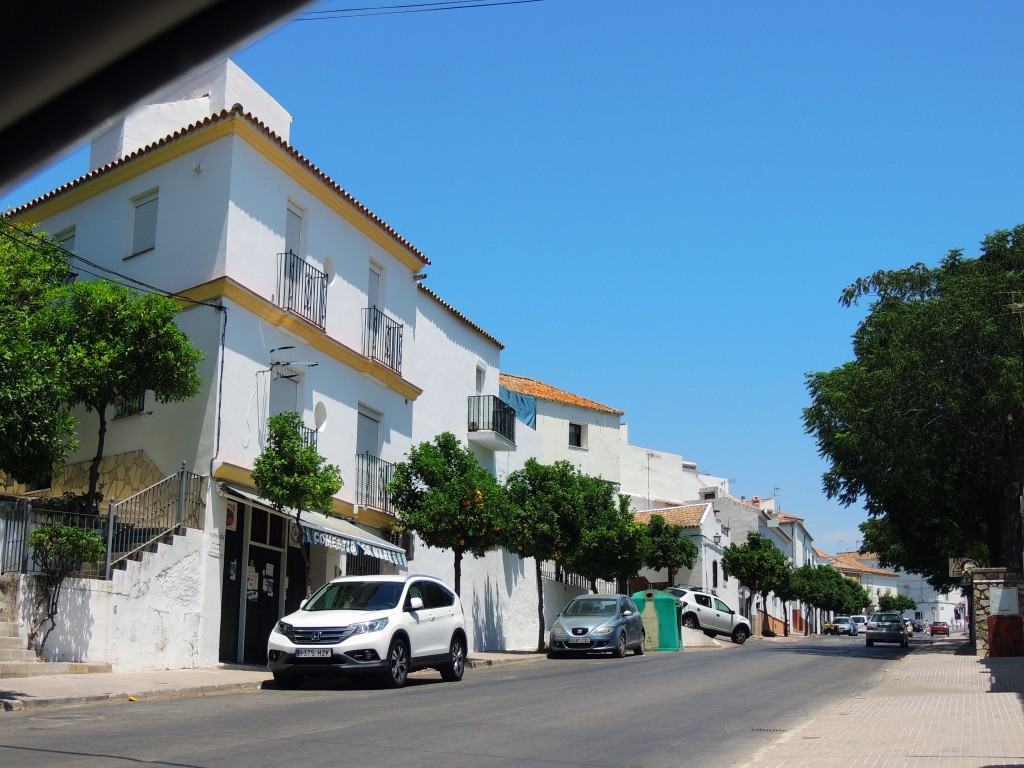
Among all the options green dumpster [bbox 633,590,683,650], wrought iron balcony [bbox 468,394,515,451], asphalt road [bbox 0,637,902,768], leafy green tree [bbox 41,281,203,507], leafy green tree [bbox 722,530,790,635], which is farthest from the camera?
leafy green tree [bbox 722,530,790,635]

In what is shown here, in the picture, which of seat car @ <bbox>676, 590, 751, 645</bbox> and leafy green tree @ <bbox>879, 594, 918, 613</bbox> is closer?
seat car @ <bbox>676, 590, 751, 645</bbox>

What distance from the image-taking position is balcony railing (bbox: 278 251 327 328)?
2314 cm

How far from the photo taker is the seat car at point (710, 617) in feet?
143

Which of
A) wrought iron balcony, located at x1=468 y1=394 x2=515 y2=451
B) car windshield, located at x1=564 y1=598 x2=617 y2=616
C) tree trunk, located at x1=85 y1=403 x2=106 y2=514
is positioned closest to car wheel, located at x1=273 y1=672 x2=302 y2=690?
tree trunk, located at x1=85 y1=403 x2=106 y2=514

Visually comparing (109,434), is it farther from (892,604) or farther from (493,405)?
(892,604)

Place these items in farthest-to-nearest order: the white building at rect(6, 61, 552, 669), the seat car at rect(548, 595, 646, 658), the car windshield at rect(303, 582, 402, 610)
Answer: the seat car at rect(548, 595, 646, 658)
the white building at rect(6, 61, 552, 669)
the car windshield at rect(303, 582, 402, 610)

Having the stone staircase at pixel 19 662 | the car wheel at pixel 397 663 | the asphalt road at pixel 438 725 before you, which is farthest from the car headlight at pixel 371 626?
the stone staircase at pixel 19 662

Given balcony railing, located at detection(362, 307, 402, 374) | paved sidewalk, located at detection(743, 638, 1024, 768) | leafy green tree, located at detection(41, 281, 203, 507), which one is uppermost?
balcony railing, located at detection(362, 307, 402, 374)

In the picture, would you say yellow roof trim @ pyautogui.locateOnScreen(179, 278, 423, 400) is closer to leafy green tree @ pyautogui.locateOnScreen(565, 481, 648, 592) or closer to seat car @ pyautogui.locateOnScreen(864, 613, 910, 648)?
leafy green tree @ pyautogui.locateOnScreen(565, 481, 648, 592)

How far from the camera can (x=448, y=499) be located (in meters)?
24.7

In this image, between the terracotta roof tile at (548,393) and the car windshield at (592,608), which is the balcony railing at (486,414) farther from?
the terracotta roof tile at (548,393)

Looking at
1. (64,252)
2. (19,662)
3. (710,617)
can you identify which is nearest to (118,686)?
(19,662)

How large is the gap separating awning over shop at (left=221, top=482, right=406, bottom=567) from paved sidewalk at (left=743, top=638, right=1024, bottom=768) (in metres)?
10.1

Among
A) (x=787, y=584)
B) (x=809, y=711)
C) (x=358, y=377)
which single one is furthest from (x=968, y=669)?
(x=787, y=584)
